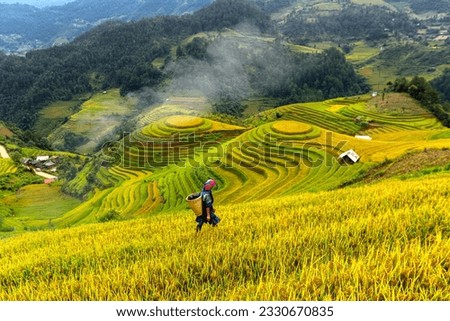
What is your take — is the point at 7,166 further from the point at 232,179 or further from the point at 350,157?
the point at 350,157

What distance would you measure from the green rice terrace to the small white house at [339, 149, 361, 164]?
1.06 ft

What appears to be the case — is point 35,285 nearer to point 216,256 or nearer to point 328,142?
point 216,256

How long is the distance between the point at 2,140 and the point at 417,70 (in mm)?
146230

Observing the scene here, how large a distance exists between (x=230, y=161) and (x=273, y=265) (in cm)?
3446

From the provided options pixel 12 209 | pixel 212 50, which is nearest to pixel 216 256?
pixel 12 209

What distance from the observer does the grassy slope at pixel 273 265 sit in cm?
288

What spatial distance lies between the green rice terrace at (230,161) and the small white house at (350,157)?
325mm

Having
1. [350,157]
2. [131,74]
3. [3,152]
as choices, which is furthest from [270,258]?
[131,74]

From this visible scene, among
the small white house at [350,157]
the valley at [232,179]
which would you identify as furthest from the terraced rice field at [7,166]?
the small white house at [350,157]

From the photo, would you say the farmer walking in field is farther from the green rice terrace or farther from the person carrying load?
the green rice terrace

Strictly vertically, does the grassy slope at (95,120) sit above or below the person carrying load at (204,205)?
below

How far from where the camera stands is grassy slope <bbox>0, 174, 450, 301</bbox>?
113 inches

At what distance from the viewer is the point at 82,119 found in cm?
12650

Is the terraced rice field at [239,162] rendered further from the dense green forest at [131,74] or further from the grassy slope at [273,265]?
the dense green forest at [131,74]
